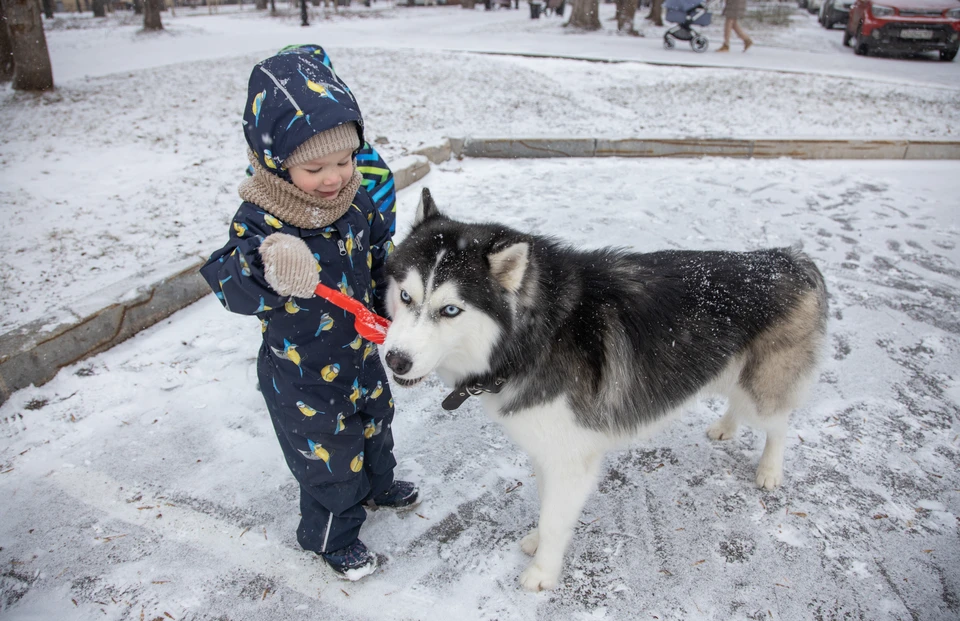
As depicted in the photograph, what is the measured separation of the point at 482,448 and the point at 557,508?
2.82 feet

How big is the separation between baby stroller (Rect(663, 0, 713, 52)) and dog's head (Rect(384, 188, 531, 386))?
560 inches

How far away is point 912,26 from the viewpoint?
12.6 m

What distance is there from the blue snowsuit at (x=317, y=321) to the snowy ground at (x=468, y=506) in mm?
385

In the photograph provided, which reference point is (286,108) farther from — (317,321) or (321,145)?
(317,321)

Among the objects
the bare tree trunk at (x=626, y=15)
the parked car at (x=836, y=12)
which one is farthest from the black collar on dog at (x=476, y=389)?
the parked car at (x=836, y=12)

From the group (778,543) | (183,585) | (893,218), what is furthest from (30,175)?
(893,218)

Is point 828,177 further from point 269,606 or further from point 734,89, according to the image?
point 269,606

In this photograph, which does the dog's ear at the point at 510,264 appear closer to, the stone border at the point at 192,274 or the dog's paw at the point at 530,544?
the dog's paw at the point at 530,544

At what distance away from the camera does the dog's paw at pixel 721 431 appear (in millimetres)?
3023

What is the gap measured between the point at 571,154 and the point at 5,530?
6435 mm

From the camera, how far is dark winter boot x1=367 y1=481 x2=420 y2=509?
2592 mm

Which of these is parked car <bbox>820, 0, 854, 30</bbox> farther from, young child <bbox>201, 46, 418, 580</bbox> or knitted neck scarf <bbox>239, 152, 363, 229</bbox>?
knitted neck scarf <bbox>239, 152, 363, 229</bbox>

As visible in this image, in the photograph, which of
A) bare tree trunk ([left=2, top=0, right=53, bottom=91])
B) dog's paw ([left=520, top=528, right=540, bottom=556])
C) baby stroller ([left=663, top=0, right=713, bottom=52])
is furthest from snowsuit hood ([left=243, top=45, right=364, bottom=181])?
baby stroller ([left=663, top=0, right=713, bottom=52])

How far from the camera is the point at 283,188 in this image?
6.19 ft
